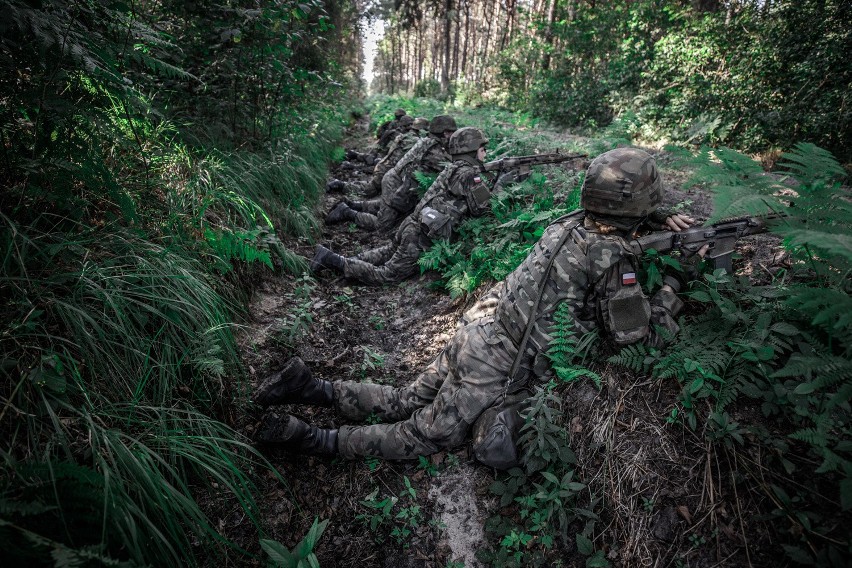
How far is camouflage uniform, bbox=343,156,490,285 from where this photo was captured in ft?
17.5

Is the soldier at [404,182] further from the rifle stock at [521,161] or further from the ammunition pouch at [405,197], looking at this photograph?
the rifle stock at [521,161]

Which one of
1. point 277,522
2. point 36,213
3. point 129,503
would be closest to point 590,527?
point 277,522

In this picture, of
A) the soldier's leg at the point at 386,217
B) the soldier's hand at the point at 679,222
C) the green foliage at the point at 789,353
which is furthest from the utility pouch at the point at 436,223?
the green foliage at the point at 789,353

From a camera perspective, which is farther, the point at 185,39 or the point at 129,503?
the point at 185,39

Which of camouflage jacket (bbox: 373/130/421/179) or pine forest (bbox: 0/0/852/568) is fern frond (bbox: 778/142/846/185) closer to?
pine forest (bbox: 0/0/852/568)

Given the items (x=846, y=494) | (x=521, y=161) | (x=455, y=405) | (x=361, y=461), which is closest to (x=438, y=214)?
(x=521, y=161)

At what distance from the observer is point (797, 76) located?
6.30 meters

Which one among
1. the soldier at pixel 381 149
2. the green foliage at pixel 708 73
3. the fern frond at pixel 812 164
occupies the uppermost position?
the green foliage at pixel 708 73

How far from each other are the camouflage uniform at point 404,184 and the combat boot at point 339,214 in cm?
16

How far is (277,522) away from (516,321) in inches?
85.4

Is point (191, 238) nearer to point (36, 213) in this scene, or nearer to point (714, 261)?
point (36, 213)

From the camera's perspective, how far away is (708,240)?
2.75m

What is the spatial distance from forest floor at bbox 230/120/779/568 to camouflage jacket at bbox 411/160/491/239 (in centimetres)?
213

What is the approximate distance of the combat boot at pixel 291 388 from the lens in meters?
2.97
